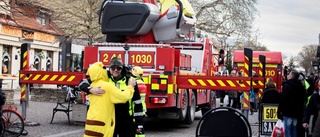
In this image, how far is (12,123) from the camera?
1309 cm

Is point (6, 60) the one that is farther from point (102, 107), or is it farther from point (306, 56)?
point (306, 56)

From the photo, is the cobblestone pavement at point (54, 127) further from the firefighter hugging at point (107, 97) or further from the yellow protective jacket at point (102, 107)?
the yellow protective jacket at point (102, 107)

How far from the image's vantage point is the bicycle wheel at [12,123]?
1293 cm

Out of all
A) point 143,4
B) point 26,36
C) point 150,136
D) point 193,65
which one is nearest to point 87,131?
point 150,136

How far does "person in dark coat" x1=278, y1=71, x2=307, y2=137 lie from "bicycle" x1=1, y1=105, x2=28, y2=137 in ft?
19.1

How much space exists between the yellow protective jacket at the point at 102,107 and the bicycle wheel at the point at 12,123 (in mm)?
5849

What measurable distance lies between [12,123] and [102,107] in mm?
6200

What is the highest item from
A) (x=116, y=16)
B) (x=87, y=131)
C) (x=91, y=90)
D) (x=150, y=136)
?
(x=116, y=16)

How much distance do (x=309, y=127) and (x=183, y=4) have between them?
7615 millimetres

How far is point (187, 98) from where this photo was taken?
17531 mm

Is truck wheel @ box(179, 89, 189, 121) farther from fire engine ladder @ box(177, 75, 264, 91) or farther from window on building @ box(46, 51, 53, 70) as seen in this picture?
window on building @ box(46, 51, 53, 70)

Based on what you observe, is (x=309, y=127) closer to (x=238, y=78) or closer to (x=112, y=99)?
(x=238, y=78)

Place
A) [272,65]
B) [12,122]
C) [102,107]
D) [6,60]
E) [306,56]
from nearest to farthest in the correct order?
[102,107] < [12,122] < [272,65] < [6,60] < [306,56]

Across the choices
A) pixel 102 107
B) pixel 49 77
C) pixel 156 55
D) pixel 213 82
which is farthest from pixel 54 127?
pixel 102 107
